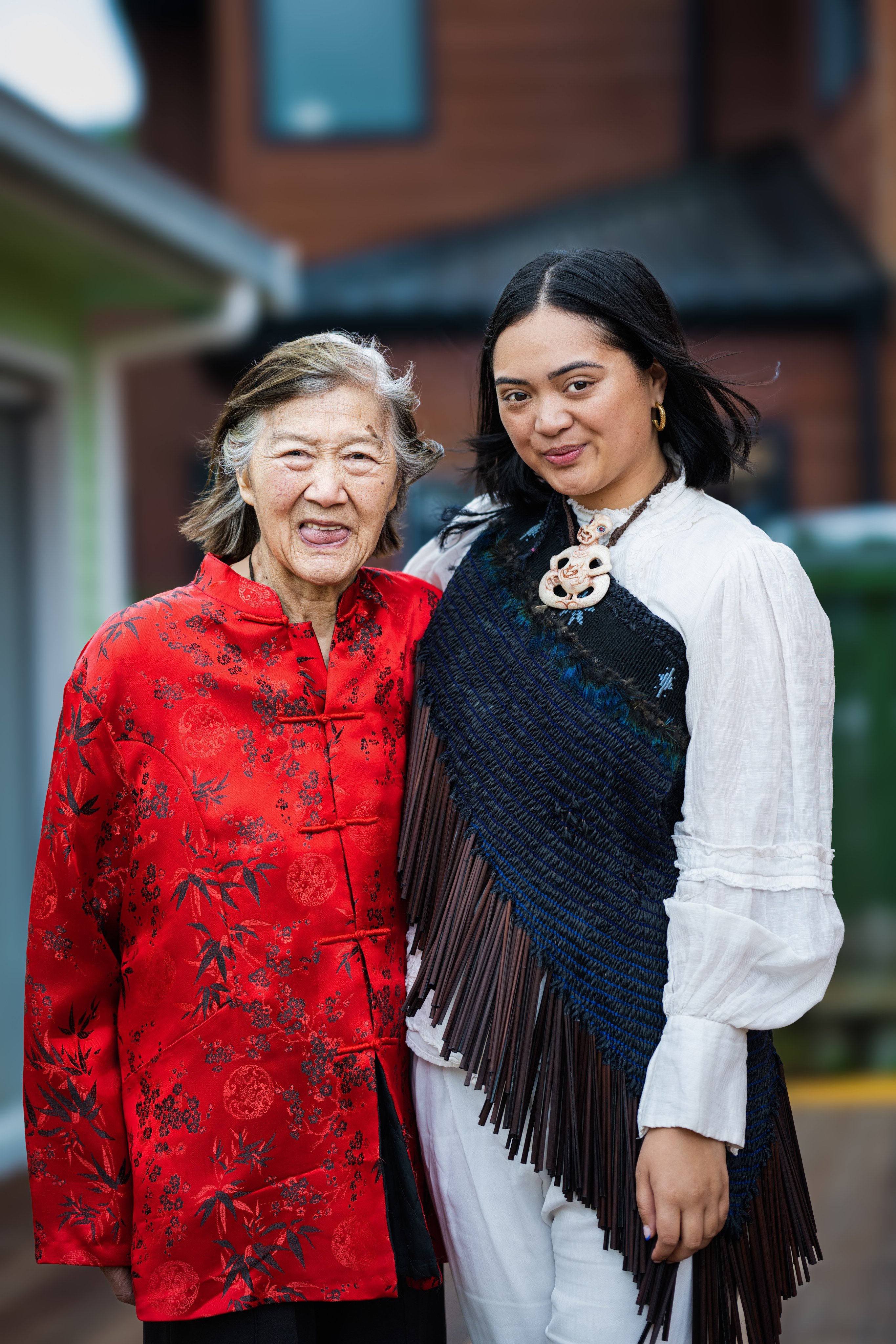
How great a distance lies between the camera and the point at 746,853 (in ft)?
5.37

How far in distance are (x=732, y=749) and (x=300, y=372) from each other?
74cm

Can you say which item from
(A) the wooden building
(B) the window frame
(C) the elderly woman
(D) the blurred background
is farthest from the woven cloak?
(B) the window frame

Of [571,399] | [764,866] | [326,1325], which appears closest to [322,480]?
[571,399]

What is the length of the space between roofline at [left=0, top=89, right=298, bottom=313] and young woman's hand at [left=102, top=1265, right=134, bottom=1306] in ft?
8.64

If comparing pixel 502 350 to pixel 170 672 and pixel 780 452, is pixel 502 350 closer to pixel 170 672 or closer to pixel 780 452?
pixel 170 672

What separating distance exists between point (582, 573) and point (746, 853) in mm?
431

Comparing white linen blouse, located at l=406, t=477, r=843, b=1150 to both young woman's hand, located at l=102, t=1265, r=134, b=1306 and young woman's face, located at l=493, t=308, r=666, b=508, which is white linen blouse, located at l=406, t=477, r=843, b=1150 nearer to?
young woman's face, located at l=493, t=308, r=666, b=508

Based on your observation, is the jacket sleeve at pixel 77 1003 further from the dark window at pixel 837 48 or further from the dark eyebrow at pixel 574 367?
the dark window at pixel 837 48

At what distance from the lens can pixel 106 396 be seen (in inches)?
194

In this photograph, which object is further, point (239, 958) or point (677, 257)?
point (677, 257)

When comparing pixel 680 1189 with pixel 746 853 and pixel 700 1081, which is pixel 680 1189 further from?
pixel 746 853

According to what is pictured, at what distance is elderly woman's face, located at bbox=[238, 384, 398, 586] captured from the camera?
70.9 inches

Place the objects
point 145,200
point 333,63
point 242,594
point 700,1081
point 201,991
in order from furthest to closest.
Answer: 1. point 333,63
2. point 145,200
3. point 242,594
4. point 201,991
5. point 700,1081

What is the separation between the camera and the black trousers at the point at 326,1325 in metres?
1.75
